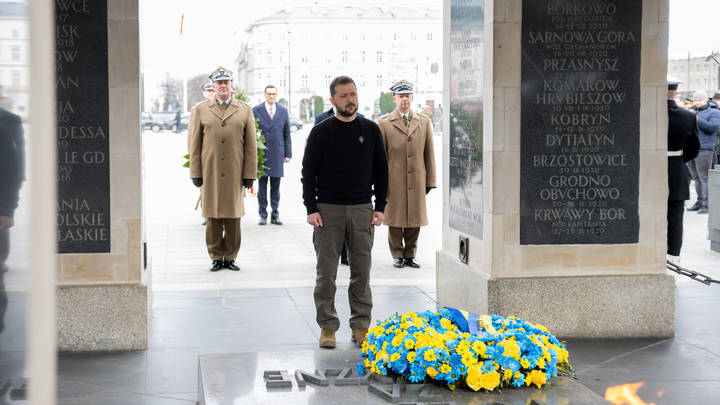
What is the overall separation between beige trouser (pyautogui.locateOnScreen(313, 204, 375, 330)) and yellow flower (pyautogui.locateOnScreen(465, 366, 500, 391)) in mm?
1968

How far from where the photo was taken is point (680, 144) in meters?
10.2

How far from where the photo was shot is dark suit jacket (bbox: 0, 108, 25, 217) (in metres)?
1.47

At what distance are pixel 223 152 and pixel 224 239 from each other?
975mm

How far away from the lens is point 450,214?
8.33 metres

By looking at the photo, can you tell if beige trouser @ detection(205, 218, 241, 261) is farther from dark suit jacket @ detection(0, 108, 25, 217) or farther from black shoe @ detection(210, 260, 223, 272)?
dark suit jacket @ detection(0, 108, 25, 217)

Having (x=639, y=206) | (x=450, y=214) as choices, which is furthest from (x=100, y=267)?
(x=639, y=206)

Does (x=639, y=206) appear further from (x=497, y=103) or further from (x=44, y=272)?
(x=44, y=272)

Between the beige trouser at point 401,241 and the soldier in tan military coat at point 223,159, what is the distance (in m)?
1.71

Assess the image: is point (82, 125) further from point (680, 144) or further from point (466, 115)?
point (680, 144)

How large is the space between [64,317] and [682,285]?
6108mm

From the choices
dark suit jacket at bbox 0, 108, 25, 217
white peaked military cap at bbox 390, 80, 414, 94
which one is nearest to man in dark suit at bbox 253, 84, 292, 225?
white peaked military cap at bbox 390, 80, 414, 94

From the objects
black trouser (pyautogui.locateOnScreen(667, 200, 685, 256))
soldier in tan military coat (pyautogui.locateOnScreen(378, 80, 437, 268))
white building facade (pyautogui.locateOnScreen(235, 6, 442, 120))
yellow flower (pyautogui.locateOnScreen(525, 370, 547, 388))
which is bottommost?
yellow flower (pyautogui.locateOnScreen(525, 370, 547, 388))

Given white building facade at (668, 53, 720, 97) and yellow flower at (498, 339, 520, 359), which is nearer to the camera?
yellow flower at (498, 339, 520, 359)

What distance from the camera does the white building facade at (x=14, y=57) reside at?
1.45 m
